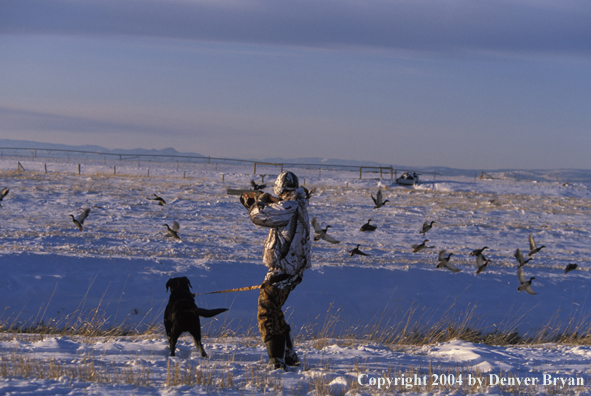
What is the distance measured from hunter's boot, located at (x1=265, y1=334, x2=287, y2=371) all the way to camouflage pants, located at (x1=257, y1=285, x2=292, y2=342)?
4cm

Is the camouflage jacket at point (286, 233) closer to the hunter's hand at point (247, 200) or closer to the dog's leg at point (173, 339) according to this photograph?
the hunter's hand at point (247, 200)

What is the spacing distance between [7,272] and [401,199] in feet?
65.1

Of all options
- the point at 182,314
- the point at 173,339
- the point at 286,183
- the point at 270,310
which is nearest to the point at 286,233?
the point at 286,183

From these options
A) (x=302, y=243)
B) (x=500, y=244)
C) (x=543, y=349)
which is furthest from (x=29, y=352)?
(x=500, y=244)

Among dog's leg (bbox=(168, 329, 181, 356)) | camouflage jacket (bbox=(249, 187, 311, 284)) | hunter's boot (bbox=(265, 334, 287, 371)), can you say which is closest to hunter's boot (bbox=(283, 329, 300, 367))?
hunter's boot (bbox=(265, 334, 287, 371))

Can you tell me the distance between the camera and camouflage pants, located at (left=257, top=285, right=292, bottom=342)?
4859 millimetres

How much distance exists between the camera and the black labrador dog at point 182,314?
5328mm

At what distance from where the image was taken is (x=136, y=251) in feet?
39.9

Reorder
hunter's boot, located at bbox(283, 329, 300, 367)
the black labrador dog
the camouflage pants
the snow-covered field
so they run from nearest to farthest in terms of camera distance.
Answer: the snow-covered field → the camouflage pants → hunter's boot, located at bbox(283, 329, 300, 367) → the black labrador dog

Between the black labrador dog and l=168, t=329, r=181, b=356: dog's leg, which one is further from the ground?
the black labrador dog

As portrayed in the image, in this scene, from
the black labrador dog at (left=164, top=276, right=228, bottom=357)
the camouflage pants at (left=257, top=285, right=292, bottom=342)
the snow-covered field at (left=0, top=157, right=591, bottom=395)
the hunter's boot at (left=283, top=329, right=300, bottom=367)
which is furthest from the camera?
the black labrador dog at (left=164, top=276, right=228, bottom=357)

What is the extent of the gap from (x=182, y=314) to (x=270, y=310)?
1.07 m

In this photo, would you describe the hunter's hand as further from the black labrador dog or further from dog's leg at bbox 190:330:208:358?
dog's leg at bbox 190:330:208:358

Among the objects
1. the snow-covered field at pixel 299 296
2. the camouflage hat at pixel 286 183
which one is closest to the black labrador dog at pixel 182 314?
the snow-covered field at pixel 299 296
